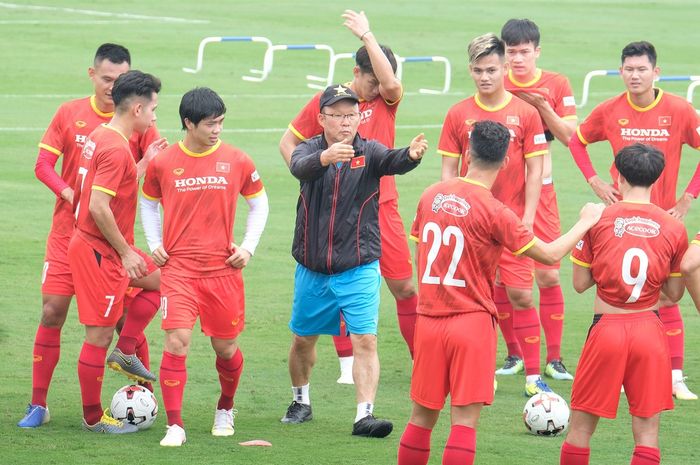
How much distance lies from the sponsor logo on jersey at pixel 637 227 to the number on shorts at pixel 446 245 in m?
0.89

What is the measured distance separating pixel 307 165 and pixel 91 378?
6.59ft

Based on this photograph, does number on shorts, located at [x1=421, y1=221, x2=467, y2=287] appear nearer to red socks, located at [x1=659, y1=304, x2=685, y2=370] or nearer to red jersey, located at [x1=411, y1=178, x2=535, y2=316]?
red jersey, located at [x1=411, y1=178, x2=535, y2=316]

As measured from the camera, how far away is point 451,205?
311 inches

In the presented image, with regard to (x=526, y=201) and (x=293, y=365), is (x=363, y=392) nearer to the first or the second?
(x=293, y=365)

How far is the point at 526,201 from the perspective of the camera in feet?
34.1

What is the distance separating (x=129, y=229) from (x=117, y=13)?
2970 centimetres

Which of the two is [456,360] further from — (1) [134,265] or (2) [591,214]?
(1) [134,265]

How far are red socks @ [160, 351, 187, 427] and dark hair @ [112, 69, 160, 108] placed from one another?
167 centimetres

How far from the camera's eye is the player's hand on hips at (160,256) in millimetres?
9227

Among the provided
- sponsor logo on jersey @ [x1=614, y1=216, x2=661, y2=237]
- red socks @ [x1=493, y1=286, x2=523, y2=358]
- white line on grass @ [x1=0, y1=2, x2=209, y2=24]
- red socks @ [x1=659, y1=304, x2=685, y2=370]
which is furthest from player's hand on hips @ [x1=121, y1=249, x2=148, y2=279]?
white line on grass @ [x1=0, y1=2, x2=209, y2=24]

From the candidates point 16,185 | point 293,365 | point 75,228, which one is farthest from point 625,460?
point 16,185

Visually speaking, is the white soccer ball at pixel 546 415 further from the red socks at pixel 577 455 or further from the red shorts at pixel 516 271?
the red socks at pixel 577 455

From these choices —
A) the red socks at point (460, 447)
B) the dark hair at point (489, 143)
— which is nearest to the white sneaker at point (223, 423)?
the red socks at point (460, 447)

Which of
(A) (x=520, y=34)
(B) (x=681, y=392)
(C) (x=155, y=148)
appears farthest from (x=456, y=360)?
(A) (x=520, y=34)
